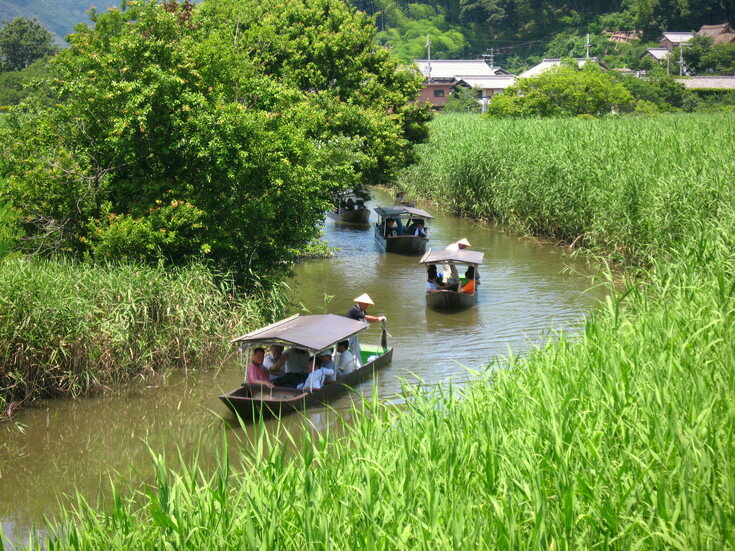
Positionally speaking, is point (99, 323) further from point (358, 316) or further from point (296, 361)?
point (358, 316)

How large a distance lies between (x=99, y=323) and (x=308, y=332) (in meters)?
3.16

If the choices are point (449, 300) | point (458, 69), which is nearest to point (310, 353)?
point (449, 300)

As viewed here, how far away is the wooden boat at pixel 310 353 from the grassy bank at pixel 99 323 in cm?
140

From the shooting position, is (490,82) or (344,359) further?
(490,82)

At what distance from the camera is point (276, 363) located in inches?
467

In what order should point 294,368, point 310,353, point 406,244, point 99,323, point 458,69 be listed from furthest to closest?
point 458,69, point 406,244, point 294,368, point 99,323, point 310,353

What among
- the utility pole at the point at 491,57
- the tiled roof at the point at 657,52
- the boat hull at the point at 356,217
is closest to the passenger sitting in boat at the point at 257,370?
the boat hull at the point at 356,217

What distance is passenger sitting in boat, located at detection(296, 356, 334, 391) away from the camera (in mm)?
11281

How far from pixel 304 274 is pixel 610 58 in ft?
182

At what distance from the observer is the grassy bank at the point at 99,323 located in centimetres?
1107

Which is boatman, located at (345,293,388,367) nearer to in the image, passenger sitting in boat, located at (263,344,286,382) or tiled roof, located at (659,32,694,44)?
passenger sitting in boat, located at (263,344,286,382)

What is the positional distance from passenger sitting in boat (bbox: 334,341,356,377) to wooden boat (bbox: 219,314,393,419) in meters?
0.17

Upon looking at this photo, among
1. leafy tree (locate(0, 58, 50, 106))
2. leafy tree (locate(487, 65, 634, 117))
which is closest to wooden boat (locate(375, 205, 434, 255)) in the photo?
leafy tree (locate(487, 65, 634, 117))

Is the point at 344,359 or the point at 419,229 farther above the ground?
the point at 419,229
